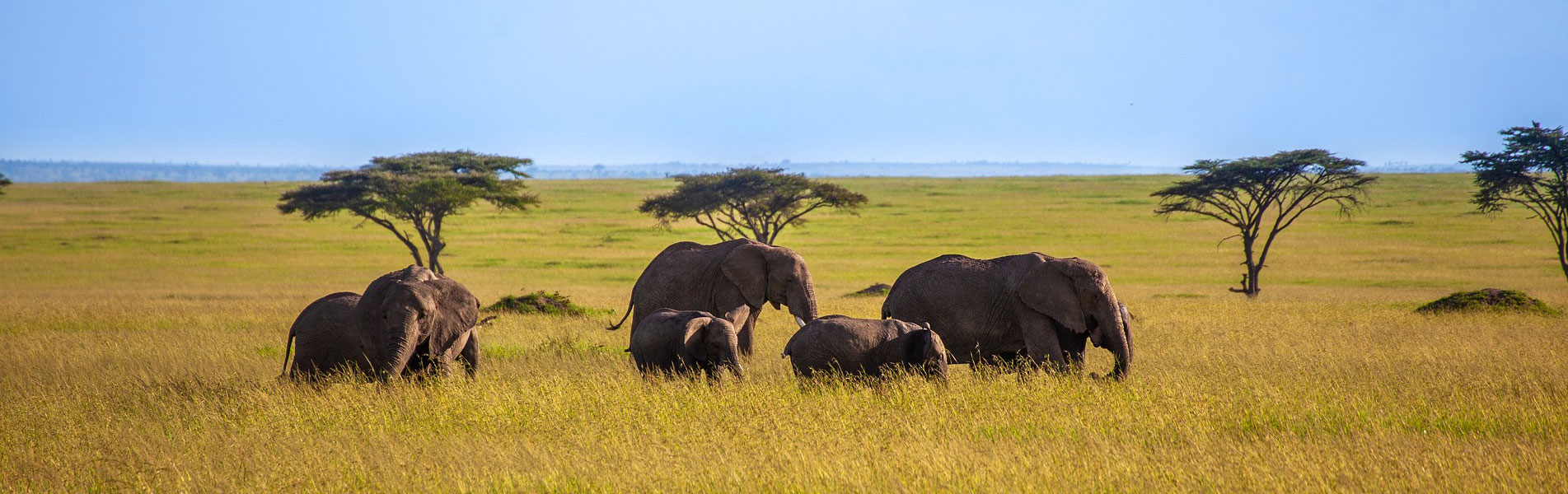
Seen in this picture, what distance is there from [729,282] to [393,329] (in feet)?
14.5

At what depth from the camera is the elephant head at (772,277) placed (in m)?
12.7

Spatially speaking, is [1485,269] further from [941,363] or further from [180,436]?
[180,436]

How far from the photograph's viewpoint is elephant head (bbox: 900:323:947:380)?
1019 cm

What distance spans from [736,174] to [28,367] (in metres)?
27.0

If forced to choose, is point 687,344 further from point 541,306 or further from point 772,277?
point 541,306

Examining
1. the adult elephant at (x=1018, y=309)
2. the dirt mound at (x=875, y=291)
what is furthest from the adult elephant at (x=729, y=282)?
the dirt mound at (x=875, y=291)

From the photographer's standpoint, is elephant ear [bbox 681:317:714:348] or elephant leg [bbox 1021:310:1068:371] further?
elephant leg [bbox 1021:310:1068:371]

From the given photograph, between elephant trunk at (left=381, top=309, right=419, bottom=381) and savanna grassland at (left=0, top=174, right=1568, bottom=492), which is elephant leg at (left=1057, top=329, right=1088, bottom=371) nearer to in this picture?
savanna grassland at (left=0, top=174, right=1568, bottom=492)

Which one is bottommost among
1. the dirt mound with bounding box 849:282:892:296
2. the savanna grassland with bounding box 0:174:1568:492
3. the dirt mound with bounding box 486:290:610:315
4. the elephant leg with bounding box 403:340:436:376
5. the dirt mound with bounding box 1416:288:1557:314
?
the dirt mound with bounding box 849:282:892:296

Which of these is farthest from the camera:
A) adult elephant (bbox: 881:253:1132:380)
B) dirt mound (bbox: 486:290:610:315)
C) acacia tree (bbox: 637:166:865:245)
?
acacia tree (bbox: 637:166:865:245)

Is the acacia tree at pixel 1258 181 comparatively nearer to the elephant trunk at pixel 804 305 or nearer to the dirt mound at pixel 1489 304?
the dirt mound at pixel 1489 304

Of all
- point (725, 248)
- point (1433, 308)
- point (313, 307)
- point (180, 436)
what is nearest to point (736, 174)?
point (1433, 308)

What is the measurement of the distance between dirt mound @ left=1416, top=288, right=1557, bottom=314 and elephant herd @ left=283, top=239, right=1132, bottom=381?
1267 centimetres

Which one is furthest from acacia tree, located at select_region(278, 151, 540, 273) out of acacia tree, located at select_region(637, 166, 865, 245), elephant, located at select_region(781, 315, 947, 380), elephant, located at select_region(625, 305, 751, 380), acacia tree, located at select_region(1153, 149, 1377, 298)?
elephant, located at select_region(781, 315, 947, 380)
